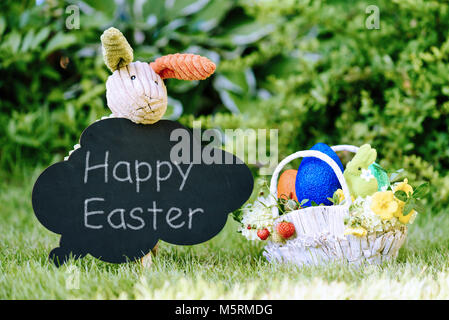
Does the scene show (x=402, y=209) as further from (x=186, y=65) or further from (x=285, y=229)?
(x=186, y=65)

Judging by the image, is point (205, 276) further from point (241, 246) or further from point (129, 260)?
point (241, 246)

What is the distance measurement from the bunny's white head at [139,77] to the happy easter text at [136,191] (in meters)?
0.16

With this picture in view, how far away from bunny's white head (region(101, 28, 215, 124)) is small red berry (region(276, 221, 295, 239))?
517mm

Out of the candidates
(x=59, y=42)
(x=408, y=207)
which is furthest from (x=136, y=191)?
(x=59, y=42)

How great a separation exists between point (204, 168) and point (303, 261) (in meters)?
0.43

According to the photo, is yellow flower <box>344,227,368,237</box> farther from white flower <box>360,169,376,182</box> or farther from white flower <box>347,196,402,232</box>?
white flower <box>360,169,376,182</box>

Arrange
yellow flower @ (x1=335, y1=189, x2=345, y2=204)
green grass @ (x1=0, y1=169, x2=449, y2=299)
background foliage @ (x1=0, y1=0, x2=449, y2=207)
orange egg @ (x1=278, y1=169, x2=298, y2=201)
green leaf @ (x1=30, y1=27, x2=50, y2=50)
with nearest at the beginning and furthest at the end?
1. green grass @ (x1=0, y1=169, x2=449, y2=299)
2. yellow flower @ (x1=335, y1=189, x2=345, y2=204)
3. orange egg @ (x1=278, y1=169, x2=298, y2=201)
4. background foliage @ (x1=0, y1=0, x2=449, y2=207)
5. green leaf @ (x1=30, y1=27, x2=50, y2=50)

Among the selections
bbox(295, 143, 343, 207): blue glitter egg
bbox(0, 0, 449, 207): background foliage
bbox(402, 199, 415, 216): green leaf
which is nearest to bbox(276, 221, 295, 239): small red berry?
bbox(295, 143, 343, 207): blue glitter egg

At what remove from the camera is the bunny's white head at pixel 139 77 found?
141cm

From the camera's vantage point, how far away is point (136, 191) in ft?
4.95

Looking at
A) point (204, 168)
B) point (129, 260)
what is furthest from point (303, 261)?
point (129, 260)

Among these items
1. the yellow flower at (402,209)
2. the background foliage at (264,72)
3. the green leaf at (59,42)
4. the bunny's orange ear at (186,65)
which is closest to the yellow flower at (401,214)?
the yellow flower at (402,209)

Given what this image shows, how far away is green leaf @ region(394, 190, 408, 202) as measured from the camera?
142 cm

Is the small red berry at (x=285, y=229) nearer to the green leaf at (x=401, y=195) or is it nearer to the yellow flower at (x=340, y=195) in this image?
the yellow flower at (x=340, y=195)
